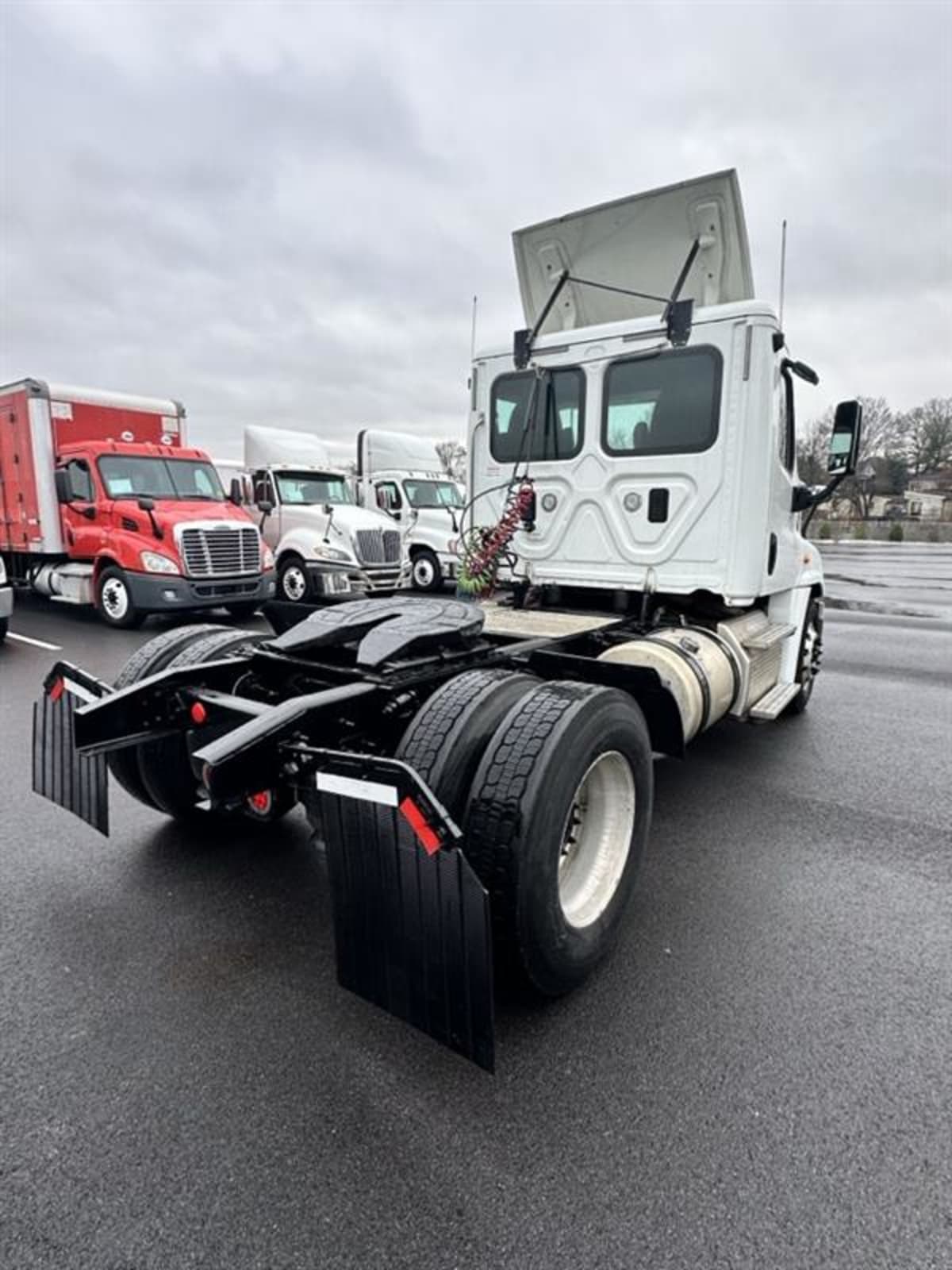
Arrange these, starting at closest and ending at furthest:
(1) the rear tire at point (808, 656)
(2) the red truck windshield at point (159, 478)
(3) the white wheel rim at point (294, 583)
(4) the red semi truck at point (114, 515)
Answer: (1) the rear tire at point (808, 656) → (4) the red semi truck at point (114, 515) → (2) the red truck windshield at point (159, 478) → (3) the white wheel rim at point (294, 583)

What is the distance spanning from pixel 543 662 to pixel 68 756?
210cm

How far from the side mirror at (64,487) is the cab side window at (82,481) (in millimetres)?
34

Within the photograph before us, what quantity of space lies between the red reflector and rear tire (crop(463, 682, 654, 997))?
35cm

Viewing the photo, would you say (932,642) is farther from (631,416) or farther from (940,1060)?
(940,1060)

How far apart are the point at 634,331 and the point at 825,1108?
4.11 metres

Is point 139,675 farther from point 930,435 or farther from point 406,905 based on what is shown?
point 930,435

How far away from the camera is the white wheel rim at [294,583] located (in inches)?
496

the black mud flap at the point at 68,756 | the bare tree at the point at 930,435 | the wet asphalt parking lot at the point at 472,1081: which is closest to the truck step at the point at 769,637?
the wet asphalt parking lot at the point at 472,1081

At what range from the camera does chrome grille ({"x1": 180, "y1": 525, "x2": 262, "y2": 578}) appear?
383 inches

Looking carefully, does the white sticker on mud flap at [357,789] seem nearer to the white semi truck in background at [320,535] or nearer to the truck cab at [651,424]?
the truck cab at [651,424]

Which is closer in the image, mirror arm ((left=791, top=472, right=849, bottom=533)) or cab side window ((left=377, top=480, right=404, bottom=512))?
mirror arm ((left=791, top=472, right=849, bottom=533))

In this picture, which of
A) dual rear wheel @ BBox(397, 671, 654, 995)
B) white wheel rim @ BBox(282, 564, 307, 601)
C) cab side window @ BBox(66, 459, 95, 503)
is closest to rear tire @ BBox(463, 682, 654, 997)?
dual rear wheel @ BBox(397, 671, 654, 995)

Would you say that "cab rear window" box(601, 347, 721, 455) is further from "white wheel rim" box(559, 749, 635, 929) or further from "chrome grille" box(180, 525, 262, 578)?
"chrome grille" box(180, 525, 262, 578)

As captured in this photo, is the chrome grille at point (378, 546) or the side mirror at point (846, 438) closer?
the side mirror at point (846, 438)
